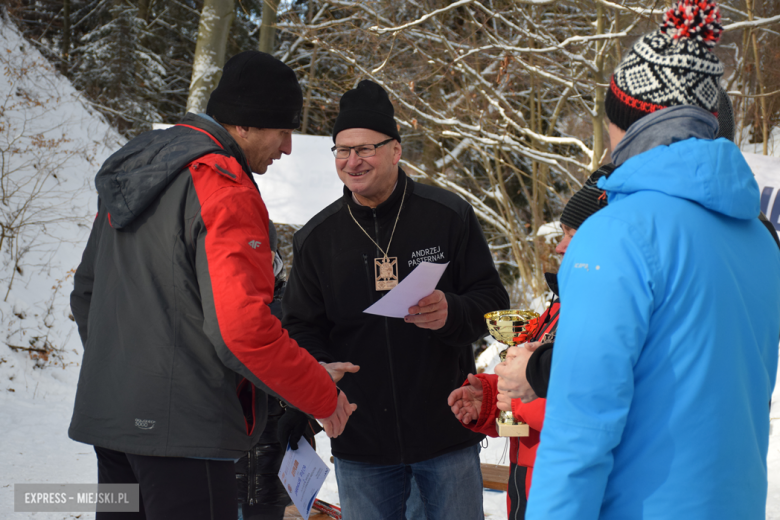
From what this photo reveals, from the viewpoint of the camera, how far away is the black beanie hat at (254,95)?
80.2 inches

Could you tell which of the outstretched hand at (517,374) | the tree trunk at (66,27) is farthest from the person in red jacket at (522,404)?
the tree trunk at (66,27)

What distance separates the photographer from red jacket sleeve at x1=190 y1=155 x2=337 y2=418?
169 cm

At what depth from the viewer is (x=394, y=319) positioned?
2.38 m

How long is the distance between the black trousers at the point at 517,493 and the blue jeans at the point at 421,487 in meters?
0.39

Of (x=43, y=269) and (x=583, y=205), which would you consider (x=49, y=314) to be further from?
(x=583, y=205)

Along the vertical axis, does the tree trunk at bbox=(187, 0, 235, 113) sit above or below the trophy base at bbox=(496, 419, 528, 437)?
above

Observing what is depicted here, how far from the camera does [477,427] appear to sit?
2.09m

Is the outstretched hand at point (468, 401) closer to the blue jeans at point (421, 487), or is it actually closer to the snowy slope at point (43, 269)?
the blue jeans at point (421, 487)

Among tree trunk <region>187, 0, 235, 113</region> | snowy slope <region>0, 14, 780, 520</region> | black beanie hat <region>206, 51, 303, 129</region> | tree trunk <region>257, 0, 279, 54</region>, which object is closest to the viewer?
black beanie hat <region>206, 51, 303, 129</region>

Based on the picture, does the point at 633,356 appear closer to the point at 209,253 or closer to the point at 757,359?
the point at 757,359

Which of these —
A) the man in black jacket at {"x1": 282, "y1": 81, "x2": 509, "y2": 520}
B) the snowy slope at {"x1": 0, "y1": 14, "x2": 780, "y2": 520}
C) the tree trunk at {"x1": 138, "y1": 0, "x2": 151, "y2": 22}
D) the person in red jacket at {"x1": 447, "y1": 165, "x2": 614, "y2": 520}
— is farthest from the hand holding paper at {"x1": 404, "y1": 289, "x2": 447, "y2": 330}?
the tree trunk at {"x1": 138, "y1": 0, "x2": 151, "y2": 22}

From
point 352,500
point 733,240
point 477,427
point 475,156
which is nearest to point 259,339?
point 477,427

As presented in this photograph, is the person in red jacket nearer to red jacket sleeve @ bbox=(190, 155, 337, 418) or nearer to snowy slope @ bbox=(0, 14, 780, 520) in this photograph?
red jacket sleeve @ bbox=(190, 155, 337, 418)

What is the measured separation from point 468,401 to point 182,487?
98 centimetres
